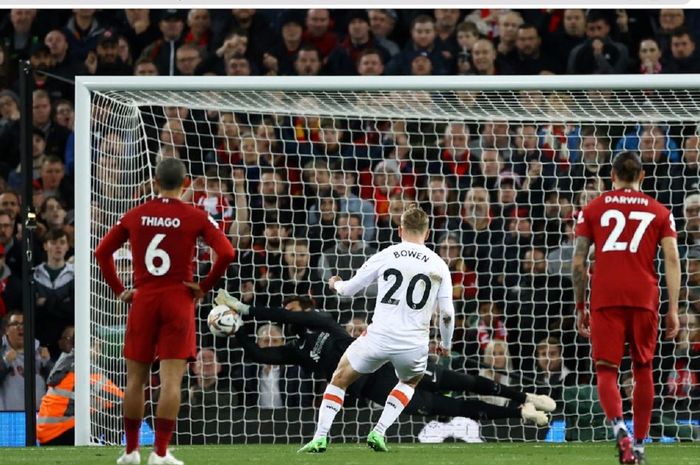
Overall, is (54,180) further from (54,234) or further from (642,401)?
(642,401)

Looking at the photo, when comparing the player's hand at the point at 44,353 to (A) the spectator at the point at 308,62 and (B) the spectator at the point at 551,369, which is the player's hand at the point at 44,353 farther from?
(B) the spectator at the point at 551,369

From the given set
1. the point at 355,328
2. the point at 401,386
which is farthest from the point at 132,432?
the point at 355,328

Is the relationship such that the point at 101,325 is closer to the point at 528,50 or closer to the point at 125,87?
the point at 125,87

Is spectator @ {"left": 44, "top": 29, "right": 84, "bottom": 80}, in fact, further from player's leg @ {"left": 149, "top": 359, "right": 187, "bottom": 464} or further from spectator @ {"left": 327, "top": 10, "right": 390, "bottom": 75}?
player's leg @ {"left": 149, "top": 359, "right": 187, "bottom": 464}

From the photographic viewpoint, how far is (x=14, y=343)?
1292 centimetres

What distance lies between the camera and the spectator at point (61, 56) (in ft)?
49.3

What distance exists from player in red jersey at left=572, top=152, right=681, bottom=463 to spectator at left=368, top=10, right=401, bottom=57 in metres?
7.27

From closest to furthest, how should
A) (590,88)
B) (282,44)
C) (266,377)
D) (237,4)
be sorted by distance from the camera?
1. (590,88)
2. (266,377)
3. (237,4)
4. (282,44)

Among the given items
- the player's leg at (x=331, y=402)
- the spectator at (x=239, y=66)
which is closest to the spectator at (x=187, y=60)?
the spectator at (x=239, y=66)

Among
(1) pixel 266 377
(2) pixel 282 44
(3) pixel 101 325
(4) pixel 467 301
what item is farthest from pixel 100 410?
(2) pixel 282 44

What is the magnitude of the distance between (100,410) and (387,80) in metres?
3.53

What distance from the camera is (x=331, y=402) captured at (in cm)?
931

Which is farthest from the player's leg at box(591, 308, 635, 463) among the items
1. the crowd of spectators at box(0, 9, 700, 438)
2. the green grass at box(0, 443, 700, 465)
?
the crowd of spectators at box(0, 9, 700, 438)

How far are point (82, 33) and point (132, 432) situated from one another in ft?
27.8
